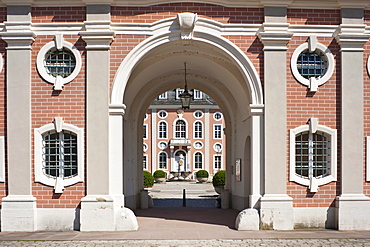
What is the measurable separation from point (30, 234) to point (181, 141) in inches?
1725

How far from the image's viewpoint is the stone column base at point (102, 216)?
11.9m

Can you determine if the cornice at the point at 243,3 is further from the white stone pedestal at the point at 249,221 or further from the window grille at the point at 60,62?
the white stone pedestal at the point at 249,221

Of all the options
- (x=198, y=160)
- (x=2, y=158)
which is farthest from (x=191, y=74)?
(x=198, y=160)

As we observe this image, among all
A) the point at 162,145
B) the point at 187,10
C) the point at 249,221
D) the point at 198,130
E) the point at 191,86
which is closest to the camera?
the point at 249,221

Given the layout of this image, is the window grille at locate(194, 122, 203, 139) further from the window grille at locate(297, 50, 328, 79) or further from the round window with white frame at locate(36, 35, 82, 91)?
the round window with white frame at locate(36, 35, 82, 91)

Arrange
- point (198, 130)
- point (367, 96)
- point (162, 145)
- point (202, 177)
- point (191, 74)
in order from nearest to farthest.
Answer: point (367, 96) < point (191, 74) < point (202, 177) < point (198, 130) < point (162, 145)

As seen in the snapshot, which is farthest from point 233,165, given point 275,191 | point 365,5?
point 365,5

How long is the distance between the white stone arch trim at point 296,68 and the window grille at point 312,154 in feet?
3.91

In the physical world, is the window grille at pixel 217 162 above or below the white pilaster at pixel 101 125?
below

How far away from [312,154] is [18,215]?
671 cm

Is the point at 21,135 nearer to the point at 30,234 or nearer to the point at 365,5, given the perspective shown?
the point at 30,234

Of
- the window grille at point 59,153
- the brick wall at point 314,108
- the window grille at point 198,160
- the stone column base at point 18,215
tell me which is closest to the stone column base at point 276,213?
the brick wall at point 314,108

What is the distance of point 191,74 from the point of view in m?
17.5

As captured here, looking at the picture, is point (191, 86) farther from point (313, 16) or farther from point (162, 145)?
point (162, 145)
